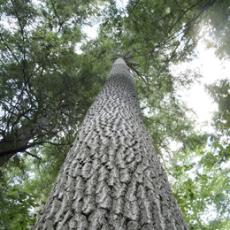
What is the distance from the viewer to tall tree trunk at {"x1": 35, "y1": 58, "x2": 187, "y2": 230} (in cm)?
176

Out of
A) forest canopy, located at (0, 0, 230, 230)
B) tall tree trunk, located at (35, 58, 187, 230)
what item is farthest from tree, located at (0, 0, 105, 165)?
tall tree trunk, located at (35, 58, 187, 230)

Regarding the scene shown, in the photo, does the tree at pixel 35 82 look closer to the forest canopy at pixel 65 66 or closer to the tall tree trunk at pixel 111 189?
the forest canopy at pixel 65 66

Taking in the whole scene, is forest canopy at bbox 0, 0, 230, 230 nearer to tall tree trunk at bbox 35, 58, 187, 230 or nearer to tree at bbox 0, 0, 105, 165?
tree at bbox 0, 0, 105, 165

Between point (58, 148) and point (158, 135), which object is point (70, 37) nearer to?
point (58, 148)

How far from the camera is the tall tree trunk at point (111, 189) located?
5.79ft

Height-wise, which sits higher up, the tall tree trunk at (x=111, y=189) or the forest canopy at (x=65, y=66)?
the forest canopy at (x=65, y=66)

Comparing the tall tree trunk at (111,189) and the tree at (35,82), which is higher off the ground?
the tree at (35,82)

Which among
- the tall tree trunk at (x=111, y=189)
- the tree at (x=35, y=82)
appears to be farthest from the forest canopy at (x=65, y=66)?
the tall tree trunk at (x=111, y=189)

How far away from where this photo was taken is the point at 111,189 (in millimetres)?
2096

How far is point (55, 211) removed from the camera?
76.6 inches

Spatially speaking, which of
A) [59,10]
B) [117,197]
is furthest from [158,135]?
[117,197]

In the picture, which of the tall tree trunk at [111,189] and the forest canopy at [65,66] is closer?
the tall tree trunk at [111,189]

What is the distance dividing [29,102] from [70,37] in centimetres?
215

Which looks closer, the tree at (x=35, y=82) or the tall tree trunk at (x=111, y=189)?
the tall tree trunk at (x=111, y=189)
